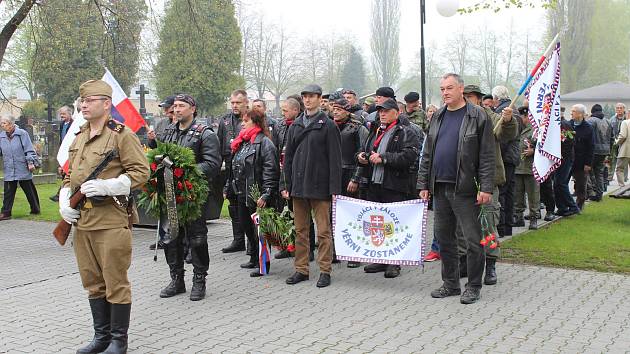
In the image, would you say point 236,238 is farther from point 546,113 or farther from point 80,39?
point 80,39

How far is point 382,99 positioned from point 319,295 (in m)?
2.43

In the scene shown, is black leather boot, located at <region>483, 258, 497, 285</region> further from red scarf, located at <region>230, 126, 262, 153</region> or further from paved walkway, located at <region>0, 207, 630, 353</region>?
red scarf, located at <region>230, 126, 262, 153</region>

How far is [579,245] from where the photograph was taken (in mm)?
9867

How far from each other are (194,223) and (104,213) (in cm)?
191

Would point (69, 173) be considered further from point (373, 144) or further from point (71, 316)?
point (373, 144)

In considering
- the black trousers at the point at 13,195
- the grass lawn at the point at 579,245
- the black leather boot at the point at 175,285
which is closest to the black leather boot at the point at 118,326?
the black leather boot at the point at 175,285

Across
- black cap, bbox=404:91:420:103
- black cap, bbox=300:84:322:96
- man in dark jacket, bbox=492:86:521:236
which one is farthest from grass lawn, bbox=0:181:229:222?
black cap, bbox=300:84:322:96

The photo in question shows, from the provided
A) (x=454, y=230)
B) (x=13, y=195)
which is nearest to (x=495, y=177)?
(x=454, y=230)

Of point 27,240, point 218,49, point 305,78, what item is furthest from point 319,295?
point 305,78

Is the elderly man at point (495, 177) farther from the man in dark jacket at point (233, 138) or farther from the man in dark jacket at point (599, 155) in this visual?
the man in dark jacket at point (599, 155)

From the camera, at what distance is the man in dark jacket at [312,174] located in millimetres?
7660

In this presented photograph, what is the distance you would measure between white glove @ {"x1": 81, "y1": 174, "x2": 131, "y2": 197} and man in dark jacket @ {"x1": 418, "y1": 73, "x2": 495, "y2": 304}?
10.6 feet

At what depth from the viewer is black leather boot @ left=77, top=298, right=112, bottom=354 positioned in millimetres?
5457

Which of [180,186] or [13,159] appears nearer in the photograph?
[180,186]
